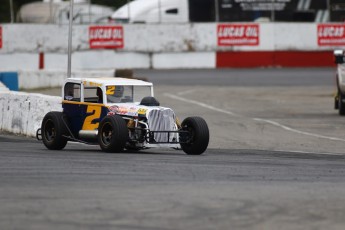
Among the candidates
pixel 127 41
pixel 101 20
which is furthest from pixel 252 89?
pixel 101 20

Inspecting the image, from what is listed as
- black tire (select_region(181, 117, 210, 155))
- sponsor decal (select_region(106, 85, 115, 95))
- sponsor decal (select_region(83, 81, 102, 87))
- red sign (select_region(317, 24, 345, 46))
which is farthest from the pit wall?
black tire (select_region(181, 117, 210, 155))

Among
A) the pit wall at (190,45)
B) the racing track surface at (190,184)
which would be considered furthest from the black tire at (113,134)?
the pit wall at (190,45)

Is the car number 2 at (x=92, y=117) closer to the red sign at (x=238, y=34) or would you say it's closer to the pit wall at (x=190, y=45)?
the pit wall at (x=190, y=45)

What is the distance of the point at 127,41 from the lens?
47.6 meters

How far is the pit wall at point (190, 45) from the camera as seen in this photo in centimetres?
4694

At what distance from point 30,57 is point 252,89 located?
39.4ft

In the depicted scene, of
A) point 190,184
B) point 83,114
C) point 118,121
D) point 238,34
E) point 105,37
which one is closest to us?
point 190,184

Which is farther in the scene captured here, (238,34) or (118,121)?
(238,34)

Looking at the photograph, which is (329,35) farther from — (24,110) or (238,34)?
(24,110)

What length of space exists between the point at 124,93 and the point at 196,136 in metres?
1.52

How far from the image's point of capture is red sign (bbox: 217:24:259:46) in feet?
156

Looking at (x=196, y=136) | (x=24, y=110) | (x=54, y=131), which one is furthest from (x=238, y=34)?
(x=196, y=136)

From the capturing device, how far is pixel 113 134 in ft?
53.3

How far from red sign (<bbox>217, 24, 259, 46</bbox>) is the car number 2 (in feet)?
100
